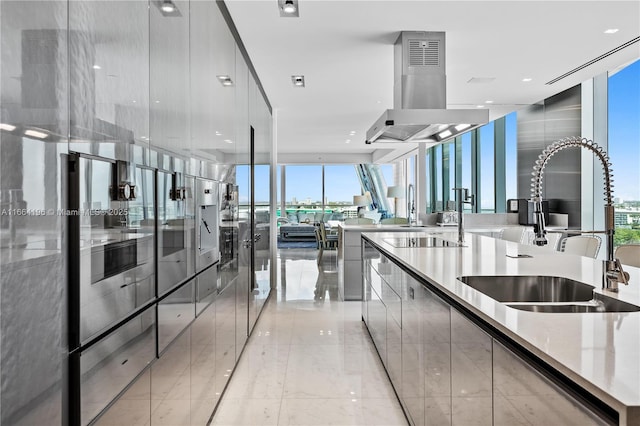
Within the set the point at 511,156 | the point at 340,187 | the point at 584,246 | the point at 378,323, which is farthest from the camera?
the point at 340,187

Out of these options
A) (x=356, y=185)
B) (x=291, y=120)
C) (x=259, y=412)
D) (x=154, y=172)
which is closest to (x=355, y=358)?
(x=259, y=412)

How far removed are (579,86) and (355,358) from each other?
173 inches

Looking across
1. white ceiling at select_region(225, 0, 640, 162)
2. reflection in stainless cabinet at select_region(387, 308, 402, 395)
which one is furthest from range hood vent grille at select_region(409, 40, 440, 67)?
reflection in stainless cabinet at select_region(387, 308, 402, 395)

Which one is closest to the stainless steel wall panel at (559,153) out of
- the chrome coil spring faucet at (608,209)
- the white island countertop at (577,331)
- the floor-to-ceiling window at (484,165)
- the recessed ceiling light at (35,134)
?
the floor-to-ceiling window at (484,165)

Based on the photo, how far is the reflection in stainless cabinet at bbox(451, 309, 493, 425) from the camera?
3.94 ft

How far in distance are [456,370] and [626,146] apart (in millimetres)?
4431

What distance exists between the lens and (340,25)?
340 centimetres

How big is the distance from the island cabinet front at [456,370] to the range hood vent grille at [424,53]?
1.73 metres

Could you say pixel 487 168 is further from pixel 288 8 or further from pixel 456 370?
pixel 456 370

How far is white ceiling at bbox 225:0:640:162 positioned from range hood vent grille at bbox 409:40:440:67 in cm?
13

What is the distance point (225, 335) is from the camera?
109 inches

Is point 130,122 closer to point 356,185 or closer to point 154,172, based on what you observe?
point 154,172

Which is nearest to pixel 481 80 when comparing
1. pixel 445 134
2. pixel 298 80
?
pixel 445 134

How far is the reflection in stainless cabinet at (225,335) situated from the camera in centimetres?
257
